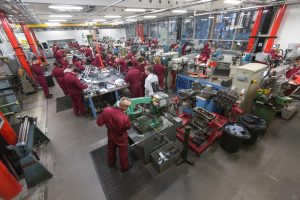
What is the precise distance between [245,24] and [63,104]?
10171 mm

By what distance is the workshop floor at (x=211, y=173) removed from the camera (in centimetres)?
236

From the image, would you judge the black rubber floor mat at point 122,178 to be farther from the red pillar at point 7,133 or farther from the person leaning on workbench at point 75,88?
the person leaning on workbench at point 75,88

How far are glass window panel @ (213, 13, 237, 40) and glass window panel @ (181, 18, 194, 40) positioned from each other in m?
2.22

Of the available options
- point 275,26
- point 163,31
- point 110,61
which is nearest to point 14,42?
point 110,61

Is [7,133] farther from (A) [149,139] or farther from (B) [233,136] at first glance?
(B) [233,136]

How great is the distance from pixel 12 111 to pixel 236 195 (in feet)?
22.2

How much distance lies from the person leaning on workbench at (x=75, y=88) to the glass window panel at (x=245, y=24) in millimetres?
8669

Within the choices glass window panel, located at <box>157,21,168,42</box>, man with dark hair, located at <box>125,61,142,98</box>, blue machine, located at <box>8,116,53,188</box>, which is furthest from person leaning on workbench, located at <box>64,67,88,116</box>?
glass window panel, located at <box>157,21,168,42</box>

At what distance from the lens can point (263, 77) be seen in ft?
12.8

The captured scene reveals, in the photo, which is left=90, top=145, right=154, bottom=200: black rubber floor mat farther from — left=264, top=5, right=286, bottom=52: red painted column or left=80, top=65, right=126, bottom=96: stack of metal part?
left=264, top=5, right=286, bottom=52: red painted column

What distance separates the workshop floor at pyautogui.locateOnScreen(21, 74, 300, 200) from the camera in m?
2.36

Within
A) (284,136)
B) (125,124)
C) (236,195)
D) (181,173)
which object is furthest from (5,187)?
(284,136)

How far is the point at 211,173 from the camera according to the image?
2.67m

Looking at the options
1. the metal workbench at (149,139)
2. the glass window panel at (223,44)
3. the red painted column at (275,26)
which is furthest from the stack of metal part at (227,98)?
the glass window panel at (223,44)
